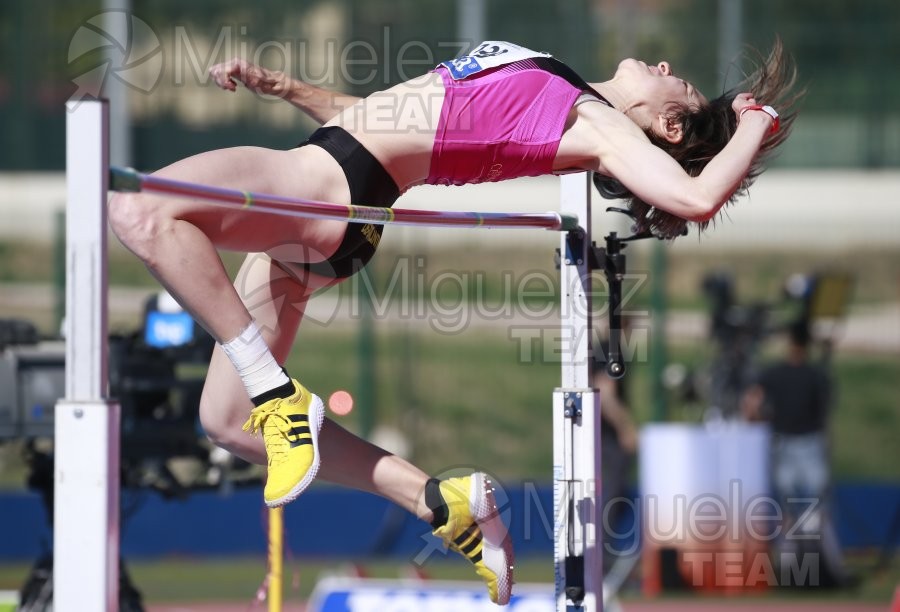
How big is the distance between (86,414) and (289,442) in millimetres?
558

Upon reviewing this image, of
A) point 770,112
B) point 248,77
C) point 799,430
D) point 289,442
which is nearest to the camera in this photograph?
point 289,442

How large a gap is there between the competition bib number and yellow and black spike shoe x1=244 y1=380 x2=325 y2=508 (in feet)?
2.94


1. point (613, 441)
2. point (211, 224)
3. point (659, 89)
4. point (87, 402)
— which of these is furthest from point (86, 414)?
point (613, 441)

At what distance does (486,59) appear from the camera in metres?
3.21

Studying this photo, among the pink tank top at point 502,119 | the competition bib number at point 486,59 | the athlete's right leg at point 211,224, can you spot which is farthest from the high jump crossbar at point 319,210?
the competition bib number at point 486,59

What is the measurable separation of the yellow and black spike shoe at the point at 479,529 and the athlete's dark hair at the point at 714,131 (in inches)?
31.8

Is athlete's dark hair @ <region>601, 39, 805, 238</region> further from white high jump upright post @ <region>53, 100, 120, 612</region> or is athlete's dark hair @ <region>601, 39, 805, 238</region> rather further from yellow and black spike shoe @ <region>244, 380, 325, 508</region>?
white high jump upright post @ <region>53, 100, 120, 612</region>

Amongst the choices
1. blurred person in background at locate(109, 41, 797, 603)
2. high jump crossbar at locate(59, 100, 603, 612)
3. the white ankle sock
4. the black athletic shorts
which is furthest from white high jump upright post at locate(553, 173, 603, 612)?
high jump crossbar at locate(59, 100, 603, 612)

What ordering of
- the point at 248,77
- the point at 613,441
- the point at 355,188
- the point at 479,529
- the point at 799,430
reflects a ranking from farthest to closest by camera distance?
the point at 799,430 → the point at 613,441 → the point at 248,77 → the point at 479,529 → the point at 355,188

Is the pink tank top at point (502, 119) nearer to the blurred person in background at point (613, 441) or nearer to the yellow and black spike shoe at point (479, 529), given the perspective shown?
the yellow and black spike shoe at point (479, 529)

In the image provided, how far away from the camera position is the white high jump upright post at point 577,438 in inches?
136

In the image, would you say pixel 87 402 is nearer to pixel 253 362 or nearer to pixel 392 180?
pixel 253 362

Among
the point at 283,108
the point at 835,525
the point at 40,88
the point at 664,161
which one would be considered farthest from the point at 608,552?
the point at 40,88

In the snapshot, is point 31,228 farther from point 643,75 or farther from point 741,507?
point 643,75
